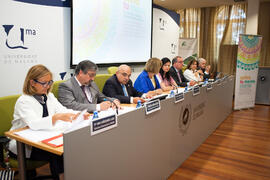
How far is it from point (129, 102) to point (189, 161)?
1.05m

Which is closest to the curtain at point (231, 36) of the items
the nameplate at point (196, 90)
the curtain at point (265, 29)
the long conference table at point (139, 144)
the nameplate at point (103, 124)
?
the curtain at point (265, 29)

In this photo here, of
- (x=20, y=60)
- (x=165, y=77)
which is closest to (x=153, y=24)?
(x=165, y=77)

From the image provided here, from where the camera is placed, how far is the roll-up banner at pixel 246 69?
5441 millimetres

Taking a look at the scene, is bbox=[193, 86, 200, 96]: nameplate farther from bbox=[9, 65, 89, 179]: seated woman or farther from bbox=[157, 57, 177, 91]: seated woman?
bbox=[9, 65, 89, 179]: seated woman

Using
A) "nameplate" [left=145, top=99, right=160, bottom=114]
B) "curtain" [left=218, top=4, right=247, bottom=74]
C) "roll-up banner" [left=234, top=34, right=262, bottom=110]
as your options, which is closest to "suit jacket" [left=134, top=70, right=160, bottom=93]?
"nameplate" [left=145, top=99, right=160, bottom=114]

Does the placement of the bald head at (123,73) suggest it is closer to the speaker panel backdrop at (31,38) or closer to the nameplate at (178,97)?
the nameplate at (178,97)

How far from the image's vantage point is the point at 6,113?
6.53ft

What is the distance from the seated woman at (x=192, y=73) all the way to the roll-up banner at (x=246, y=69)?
1.02m

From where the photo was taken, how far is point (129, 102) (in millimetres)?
2852

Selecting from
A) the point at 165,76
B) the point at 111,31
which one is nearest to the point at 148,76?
the point at 165,76

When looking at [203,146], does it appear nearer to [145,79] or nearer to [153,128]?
[145,79]

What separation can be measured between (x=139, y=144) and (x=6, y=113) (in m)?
1.17

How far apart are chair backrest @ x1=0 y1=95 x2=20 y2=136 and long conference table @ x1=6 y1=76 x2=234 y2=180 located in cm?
40

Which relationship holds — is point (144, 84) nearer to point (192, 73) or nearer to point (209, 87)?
point (209, 87)
